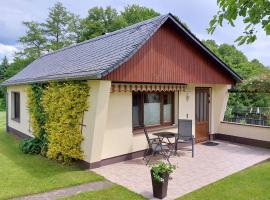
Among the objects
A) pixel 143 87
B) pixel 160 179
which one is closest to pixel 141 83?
pixel 143 87

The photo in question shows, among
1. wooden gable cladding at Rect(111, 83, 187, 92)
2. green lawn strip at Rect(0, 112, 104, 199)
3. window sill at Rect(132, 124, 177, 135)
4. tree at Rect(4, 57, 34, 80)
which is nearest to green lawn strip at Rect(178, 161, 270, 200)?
green lawn strip at Rect(0, 112, 104, 199)

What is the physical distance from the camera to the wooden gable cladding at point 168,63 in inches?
416

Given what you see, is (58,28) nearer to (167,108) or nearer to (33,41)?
(33,41)

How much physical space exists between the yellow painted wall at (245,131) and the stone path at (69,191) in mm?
9785

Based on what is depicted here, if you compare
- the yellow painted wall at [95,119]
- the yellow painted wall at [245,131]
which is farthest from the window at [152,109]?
the yellow painted wall at [245,131]

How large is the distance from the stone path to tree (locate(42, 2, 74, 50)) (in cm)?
4268

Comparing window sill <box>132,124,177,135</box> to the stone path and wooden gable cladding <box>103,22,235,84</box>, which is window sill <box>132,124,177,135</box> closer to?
wooden gable cladding <box>103,22,235,84</box>

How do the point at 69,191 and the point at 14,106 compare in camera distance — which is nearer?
the point at 69,191

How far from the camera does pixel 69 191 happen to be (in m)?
8.08

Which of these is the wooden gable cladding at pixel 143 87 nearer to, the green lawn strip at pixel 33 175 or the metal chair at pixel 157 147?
the metal chair at pixel 157 147

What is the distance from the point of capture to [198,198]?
7.55m

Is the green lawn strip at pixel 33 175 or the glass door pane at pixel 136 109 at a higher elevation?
the glass door pane at pixel 136 109

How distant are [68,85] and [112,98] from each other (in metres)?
1.99

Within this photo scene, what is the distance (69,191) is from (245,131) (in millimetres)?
11237
